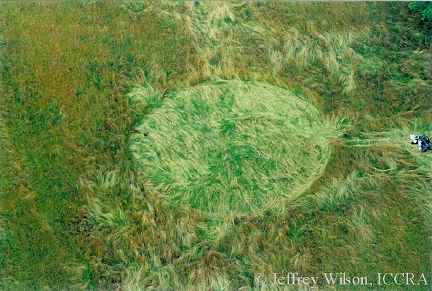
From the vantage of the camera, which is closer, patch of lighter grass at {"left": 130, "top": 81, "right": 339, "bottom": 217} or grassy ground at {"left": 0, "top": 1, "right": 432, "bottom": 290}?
grassy ground at {"left": 0, "top": 1, "right": 432, "bottom": 290}

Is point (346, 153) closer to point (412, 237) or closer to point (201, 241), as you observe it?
point (412, 237)

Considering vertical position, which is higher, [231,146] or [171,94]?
[171,94]

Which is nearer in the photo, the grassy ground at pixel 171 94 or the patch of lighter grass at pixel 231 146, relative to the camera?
the grassy ground at pixel 171 94

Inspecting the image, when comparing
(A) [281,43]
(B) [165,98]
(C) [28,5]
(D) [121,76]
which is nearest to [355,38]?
(A) [281,43]
